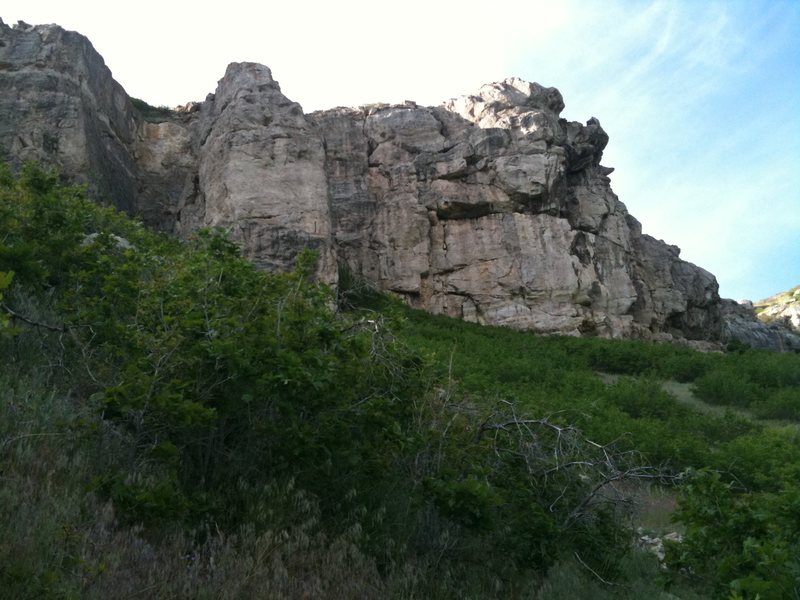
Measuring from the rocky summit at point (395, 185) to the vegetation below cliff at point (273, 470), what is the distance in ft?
49.6

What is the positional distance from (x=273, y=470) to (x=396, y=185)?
25.4m

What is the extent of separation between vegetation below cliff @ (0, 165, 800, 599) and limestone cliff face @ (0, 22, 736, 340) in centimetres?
1489

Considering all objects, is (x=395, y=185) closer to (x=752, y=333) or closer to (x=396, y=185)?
(x=396, y=185)

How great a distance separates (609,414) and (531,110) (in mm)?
21015

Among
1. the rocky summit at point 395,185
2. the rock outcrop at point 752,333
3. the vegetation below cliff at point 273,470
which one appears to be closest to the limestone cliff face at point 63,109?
the rocky summit at point 395,185

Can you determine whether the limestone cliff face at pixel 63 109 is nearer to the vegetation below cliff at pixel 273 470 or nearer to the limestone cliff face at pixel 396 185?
the limestone cliff face at pixel 396 185

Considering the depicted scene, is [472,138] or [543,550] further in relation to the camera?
[472,138]

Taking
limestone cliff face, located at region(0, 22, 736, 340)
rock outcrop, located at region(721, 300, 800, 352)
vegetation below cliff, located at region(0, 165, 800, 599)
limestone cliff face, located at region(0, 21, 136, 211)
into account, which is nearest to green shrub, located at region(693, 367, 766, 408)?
limestone cliff face, located at region(0, 22, 736, 340)

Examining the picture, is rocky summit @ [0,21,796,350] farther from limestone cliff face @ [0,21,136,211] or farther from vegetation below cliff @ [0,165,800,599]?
vegetation below cliff @ [0,165,800,599]

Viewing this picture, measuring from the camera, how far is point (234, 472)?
4.43 m

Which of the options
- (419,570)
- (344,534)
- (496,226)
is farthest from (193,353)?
(496,226)

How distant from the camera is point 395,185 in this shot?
95.8 feet

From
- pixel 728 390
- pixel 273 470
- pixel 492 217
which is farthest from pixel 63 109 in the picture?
pixel 273 470

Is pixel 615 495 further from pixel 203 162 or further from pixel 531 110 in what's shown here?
pixel 531 110
